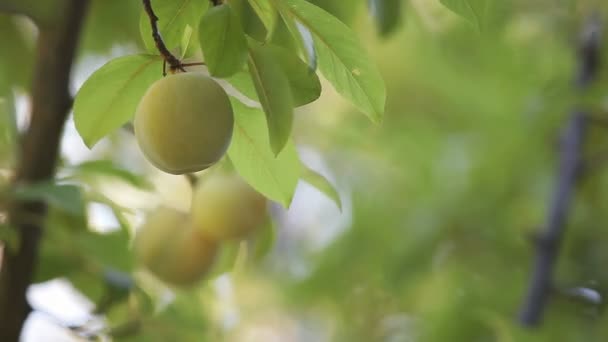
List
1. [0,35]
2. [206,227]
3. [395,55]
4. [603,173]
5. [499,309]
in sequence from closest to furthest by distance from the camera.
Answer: [206,227]
[0,35]
[499,309]
[603,173]
[395,55]

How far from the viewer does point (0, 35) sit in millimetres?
1191

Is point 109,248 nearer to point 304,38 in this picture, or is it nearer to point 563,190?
point 304,38

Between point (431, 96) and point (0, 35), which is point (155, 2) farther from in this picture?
point (431, 96)

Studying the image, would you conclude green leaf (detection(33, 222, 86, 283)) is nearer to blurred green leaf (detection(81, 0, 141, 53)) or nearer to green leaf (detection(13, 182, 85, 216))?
green leaf (detection(13, 182, 85, 216))

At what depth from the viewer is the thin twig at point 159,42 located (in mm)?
511

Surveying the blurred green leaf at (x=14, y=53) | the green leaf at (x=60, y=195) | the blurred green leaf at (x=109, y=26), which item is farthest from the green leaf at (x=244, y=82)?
the blurred green leaf at (x=14, y=53)

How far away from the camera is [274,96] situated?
19.1 inches

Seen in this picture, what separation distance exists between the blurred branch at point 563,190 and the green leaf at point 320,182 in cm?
61

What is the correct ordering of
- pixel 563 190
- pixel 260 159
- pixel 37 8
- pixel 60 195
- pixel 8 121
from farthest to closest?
pixel 563 190
pixel 8 121
pixel 37 8
pixel 60 195
pixel 260 159

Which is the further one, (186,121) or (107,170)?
(107,170)

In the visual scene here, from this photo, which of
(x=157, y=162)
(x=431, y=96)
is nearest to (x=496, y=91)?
(x=431, y=96)

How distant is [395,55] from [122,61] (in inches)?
54.3

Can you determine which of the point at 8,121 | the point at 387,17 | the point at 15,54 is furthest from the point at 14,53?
the point at 387,17

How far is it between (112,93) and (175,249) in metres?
0.46
